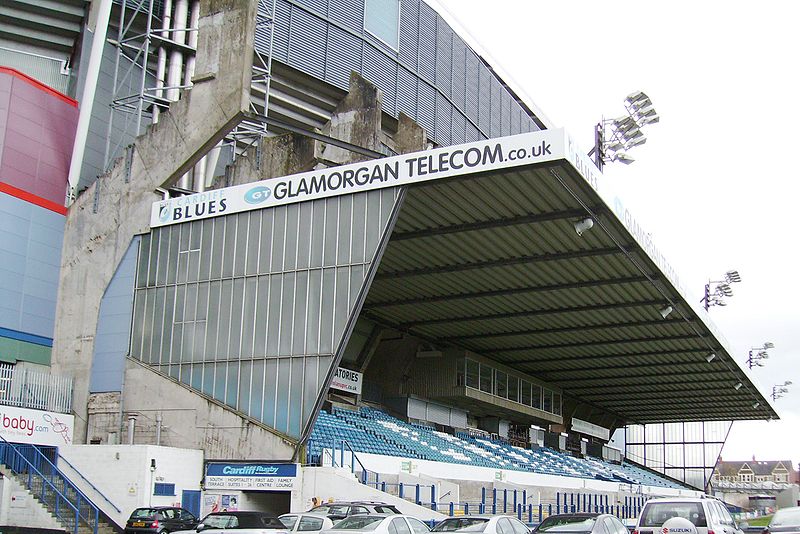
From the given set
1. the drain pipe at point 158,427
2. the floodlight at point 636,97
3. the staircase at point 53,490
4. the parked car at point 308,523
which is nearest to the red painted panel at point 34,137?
the drain pipe at point 158,427

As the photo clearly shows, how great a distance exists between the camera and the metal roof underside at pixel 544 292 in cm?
3102

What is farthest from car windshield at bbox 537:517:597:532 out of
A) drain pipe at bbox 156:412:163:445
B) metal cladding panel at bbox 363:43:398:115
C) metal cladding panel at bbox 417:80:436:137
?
metal cladding panel at bbox 417:80:436:137

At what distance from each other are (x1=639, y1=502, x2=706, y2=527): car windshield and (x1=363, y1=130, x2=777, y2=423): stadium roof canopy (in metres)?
10.6

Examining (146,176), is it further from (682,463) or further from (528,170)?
(682,463)

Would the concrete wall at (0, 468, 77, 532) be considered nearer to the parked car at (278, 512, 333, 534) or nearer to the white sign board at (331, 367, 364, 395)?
the parked car at (278, 512, 333, 534)

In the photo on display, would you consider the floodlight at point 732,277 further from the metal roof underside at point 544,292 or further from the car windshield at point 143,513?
the car windshield at point 143,513

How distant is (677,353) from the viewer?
2184 inches

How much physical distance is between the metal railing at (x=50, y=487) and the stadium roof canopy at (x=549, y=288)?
47.5ft

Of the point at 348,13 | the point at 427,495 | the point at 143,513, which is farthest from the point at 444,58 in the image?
the point at 143,513

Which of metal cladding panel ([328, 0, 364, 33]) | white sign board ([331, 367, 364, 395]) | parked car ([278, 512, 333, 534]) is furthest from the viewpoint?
metal cladding panel ([328, 0, 364, 33])

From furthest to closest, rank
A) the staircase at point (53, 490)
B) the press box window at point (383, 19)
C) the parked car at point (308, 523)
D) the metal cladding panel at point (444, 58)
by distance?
the metal cladding panel at point (444, 58), the press box window at point (383, 19), the staircase at point (53, 490), the parked car at point (308, 523)

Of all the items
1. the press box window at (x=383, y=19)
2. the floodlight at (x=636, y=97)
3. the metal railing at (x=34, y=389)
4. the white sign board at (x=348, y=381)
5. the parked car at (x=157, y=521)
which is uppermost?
the press box window at (x=383, y=19)

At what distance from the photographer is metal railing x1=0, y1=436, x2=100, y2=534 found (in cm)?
2753

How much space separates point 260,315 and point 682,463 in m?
70.2
